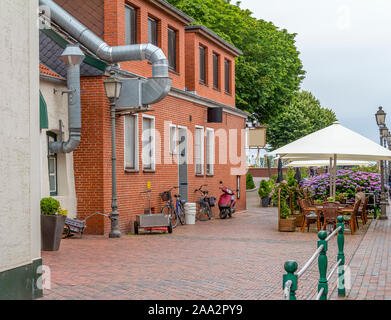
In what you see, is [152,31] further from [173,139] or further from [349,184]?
[349,184]

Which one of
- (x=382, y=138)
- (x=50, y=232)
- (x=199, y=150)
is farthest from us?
(x=382, y=138)

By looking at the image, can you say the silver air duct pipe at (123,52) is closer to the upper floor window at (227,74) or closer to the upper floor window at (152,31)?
the upper floor window at (152,31)

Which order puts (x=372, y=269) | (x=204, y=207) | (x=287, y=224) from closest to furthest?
(x=372, y=269)
(x=287, y=224)
(x=204, y=207)

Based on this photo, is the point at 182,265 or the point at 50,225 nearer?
the point at 182,265

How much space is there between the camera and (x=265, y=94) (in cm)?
3519

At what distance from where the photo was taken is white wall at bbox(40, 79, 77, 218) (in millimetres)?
14984

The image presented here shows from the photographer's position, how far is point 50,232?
12.3 m

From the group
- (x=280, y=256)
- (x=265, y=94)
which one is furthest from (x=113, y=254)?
(x=265, y=94)

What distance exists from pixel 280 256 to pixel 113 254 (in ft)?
10.9

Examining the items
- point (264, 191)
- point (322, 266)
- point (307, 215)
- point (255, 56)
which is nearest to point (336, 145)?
point (307, 215)

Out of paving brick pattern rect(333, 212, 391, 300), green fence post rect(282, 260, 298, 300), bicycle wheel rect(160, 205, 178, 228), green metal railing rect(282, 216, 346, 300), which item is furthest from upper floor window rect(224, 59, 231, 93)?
green fence post rect(282, 260, 298, 300)

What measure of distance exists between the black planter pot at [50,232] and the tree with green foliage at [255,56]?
21.1m

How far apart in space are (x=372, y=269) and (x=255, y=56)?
87.6ft
